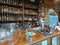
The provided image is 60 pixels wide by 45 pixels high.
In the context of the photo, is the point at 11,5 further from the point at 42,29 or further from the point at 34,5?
the point at 42,29

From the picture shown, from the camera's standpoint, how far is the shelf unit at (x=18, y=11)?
508 cm

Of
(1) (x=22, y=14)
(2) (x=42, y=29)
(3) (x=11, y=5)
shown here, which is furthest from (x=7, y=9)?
(2) (x=42, y=29)

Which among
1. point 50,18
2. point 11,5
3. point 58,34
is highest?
point 11,5

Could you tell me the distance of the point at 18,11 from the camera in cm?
574

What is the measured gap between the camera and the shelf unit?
5078mm

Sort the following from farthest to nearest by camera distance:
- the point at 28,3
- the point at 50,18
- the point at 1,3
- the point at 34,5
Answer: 1. the point at 34,5
2. the point at 28,3
3. the point at 1,3
4. the point at 50,18

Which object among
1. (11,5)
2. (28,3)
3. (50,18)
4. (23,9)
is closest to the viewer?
(50,18)

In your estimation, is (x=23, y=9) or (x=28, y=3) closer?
(x=23, y=9)

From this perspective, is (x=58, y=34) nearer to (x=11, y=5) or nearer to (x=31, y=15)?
(x=11, y=5)

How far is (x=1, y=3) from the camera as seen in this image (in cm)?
490

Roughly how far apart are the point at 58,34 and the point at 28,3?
13.1ft

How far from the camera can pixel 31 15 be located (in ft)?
21.7

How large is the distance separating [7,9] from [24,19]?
3.80 ft

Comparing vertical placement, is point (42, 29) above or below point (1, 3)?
below
